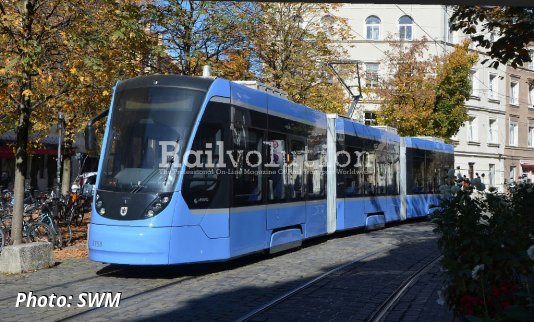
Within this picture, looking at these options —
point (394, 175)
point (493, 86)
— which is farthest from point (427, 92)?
point (493, 86)

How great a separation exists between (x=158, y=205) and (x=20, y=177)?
3.95 meters

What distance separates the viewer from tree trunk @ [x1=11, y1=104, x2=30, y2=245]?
11.1 m

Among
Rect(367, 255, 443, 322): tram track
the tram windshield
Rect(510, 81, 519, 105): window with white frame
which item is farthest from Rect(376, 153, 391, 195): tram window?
Rect(510, 81, 519, 105): window with white frame

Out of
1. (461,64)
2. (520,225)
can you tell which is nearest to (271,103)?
(520,225)

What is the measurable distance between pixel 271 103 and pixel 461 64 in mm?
23643

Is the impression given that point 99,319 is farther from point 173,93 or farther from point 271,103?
point 271,103

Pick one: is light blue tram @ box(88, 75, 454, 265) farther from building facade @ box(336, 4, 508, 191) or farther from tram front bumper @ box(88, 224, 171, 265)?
building facade @ box(336, 4, 508, 191)

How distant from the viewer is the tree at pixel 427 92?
32.0 meters

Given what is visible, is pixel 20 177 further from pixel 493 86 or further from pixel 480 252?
pixel 493 86

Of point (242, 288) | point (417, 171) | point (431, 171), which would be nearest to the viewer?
point (242, 288)

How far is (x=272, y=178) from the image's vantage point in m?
11.2

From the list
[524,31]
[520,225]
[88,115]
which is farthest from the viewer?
[88,115]

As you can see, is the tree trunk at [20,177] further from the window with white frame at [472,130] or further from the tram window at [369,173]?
the window with white frame at [472,130]

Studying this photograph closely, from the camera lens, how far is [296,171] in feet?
40.6
